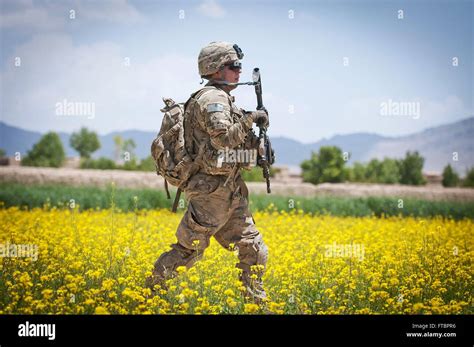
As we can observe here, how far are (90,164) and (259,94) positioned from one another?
964 inches

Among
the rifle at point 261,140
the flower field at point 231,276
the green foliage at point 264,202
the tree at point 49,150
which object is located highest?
the tree at point 49,150

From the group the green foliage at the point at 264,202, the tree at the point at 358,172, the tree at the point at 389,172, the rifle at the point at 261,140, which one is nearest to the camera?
the rifle at the point at 261,140

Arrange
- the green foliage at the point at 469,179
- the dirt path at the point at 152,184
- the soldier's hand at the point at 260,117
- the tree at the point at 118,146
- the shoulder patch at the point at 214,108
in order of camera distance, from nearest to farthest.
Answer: the shoulder patch at the point at 214,108, the soldier's hand at the point at 260,117, the dirt path at the point at 152,184, the green foliage at the point at 469,179, the tree at the point at 118,146

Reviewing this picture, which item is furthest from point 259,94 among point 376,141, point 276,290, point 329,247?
point 376,141

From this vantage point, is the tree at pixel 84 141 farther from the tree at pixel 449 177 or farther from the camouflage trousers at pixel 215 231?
the camouflage trousers at pixel 215 231

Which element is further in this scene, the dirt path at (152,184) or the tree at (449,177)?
the tree at (449,177)

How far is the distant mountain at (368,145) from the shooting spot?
14.3 m

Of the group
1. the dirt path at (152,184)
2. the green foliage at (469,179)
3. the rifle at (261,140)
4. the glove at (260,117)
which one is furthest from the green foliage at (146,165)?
the glove at (260,117)

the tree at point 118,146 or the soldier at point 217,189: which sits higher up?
the tree at point 118,146

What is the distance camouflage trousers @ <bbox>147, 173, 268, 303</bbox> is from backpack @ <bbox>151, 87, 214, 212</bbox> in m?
0.12

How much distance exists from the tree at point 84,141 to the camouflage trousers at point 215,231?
3368 cm

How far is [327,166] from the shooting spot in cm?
2812

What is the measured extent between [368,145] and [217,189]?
8487 centimetres

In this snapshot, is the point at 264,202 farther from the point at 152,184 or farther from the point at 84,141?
the point at 84,141
